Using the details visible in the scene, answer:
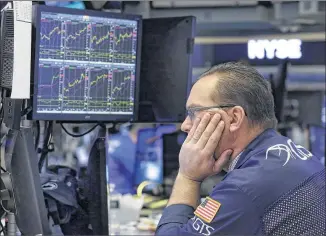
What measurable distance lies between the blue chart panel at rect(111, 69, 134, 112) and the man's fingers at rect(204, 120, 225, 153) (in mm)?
879

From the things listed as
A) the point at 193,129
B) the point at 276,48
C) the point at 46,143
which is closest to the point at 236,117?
the point at 193,129

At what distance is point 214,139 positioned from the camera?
6.81 feet

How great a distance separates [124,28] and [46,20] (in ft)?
1.34

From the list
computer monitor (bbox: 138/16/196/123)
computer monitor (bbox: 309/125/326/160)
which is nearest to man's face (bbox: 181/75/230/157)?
computer monitor (bbox: 138/16/196/123)

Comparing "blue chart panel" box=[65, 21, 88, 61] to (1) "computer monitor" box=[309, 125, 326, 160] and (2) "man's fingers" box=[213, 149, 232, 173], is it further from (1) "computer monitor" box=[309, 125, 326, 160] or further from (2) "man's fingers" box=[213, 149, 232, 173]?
(1) "computer monitor" box=[309, 125, 326, 160]

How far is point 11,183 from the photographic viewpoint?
2514 mm

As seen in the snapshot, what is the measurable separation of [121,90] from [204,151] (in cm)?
90

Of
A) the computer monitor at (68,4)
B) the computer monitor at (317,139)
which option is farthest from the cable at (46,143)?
the computer monitor at (317,139)

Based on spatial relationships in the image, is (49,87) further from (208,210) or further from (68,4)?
(208,210)

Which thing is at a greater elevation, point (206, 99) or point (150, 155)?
point (206, 99)

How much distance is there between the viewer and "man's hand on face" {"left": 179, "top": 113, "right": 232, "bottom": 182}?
6.81 ft

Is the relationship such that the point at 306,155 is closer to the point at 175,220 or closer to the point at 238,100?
the point at 238,100

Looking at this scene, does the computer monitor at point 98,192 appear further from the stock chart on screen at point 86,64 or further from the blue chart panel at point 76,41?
the blue chart panel at point 76,41

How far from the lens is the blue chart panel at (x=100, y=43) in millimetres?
2769
